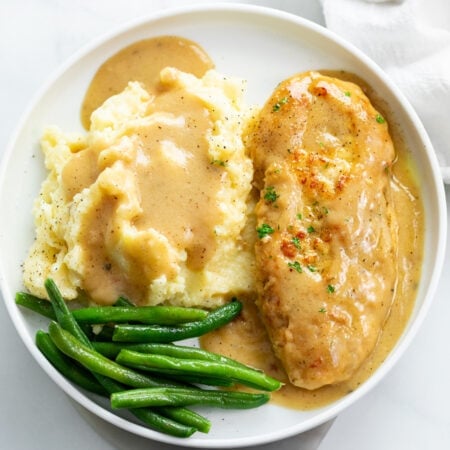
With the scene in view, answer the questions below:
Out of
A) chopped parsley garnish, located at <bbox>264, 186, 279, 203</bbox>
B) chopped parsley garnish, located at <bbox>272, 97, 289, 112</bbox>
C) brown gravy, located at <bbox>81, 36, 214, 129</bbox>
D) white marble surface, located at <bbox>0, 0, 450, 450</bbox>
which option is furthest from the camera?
white marble surface, located at <bbox>0, 0, 450, 450</bbox>

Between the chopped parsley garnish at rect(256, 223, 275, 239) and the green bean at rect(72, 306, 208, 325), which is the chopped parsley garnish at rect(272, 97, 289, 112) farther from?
the green bean at rect(72, 306, 208, 325)

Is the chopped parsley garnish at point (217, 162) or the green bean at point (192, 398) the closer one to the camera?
the green bean at point (192, 398)

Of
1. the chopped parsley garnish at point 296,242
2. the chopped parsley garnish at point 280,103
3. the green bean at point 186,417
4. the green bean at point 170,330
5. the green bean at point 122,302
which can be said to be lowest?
the green bean at point 186,417

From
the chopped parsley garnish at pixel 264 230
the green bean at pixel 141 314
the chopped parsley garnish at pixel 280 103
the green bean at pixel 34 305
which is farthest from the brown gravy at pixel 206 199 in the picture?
the green bean at pixel 34 305

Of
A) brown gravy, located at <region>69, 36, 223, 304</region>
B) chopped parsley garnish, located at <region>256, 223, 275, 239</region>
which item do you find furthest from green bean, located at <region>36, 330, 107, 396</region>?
chopped parsley garnish, located at <region>256, 223, 275, 239</region>

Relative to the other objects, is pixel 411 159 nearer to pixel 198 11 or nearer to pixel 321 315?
pixel 321 315

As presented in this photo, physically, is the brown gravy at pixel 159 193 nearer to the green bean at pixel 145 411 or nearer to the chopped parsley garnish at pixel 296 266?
the green bean at pixel 145 411

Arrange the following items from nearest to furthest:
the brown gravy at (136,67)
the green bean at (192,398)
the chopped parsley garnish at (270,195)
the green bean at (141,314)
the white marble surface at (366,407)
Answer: the green bean at (192,398) < the green bean at (141,314) < the chopped parsley garnish at (270,195) < the brown gravy at (136,67) < the white marble surface at (366,407)
